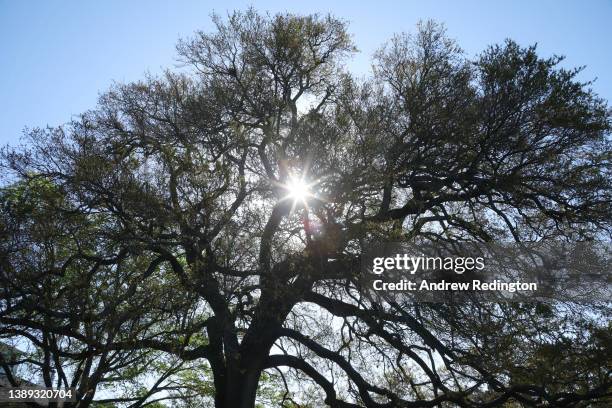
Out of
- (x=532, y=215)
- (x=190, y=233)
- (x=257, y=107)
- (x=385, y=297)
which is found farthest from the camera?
(x=257, y=107)

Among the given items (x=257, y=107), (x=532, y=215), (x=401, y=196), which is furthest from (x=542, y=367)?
(x=257, y=107)

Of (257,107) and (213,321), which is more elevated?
(257,107)

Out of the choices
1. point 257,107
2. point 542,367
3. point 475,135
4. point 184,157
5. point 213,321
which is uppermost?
point 257,107

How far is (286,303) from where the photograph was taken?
389 inches

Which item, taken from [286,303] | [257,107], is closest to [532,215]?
[286,303]

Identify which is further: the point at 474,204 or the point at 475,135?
the point at 474,204

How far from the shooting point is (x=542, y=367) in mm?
8352

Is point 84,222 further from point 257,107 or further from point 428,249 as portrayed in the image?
point 428,249

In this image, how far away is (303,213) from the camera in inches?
408

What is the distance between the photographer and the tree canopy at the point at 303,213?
8742 millimetres

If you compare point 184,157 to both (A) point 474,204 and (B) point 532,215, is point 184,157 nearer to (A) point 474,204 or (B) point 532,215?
(A) point 474,204

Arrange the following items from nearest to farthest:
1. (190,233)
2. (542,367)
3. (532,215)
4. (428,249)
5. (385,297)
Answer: (542,367)
(190,233)
(385,297)
(428,249)
(532,215)

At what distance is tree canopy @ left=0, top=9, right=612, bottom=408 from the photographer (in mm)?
8742

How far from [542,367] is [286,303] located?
4336mm
